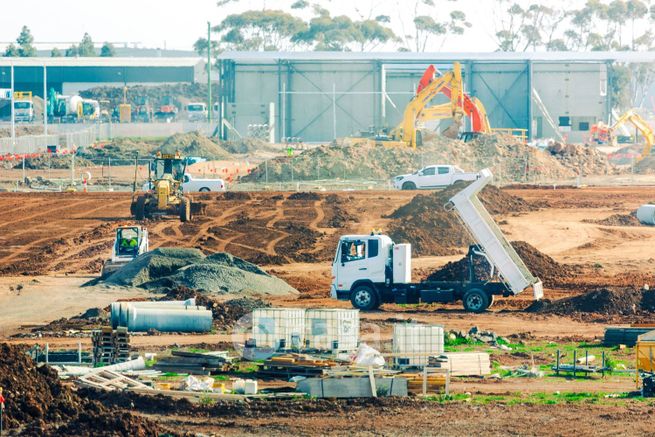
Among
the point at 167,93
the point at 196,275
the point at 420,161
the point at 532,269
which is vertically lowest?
the point at 532,269

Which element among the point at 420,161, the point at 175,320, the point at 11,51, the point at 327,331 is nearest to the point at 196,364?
the point at 327,331

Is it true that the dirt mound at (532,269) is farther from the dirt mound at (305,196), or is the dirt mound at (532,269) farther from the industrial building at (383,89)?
the industrial building at (383,89)

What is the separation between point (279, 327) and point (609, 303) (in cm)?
1091

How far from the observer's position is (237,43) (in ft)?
616

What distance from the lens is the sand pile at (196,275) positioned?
35.8 m

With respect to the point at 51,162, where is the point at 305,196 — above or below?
below

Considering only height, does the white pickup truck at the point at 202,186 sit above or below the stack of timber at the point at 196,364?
above

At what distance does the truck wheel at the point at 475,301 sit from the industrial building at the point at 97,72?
10832 centimetres

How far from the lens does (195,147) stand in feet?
293

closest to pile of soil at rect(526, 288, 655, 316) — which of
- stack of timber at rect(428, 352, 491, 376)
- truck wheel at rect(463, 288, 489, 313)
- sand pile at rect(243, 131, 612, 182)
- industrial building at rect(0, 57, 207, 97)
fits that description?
truck wheel at rect(463, 288, 489, 313)

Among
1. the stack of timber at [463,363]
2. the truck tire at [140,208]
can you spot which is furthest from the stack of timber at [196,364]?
the truck tire at [140,208]

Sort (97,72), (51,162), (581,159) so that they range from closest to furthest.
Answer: (581,159)
(51,162)
(97,72)

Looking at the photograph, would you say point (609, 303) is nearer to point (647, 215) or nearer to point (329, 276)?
point (329, 276)

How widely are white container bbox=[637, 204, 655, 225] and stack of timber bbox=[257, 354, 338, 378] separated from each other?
101 ft
